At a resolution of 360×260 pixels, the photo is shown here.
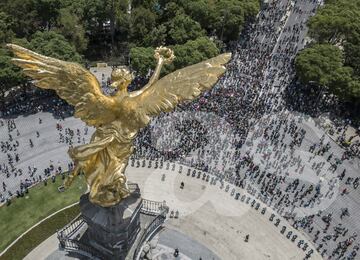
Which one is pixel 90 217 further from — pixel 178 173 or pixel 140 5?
pixel 140 5

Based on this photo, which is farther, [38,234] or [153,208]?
[153,208]

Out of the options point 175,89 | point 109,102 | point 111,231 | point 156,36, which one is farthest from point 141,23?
point 111,231

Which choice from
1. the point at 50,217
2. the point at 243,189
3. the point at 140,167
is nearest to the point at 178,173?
the point at 140,167

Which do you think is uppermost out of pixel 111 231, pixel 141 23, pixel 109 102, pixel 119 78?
pixel 119 78

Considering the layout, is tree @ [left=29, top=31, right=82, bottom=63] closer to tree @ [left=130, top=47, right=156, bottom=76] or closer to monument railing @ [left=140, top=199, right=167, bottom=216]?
tree @ [left=130, top=47, right=156, bottom=76]

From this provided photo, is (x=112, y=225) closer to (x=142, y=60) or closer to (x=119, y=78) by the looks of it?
(x=119, y=78)

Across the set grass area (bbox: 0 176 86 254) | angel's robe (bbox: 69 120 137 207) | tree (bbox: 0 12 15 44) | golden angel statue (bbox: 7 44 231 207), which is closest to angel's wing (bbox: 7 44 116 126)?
golden angel statue (bbox: 7 44 231 207)
